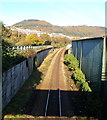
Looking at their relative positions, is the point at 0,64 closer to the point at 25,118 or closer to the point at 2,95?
the point at 2,95

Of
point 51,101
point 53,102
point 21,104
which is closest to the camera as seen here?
point 21,104

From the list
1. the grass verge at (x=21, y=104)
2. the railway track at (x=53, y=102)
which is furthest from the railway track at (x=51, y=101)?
the grass verge at (x=21, y=104)

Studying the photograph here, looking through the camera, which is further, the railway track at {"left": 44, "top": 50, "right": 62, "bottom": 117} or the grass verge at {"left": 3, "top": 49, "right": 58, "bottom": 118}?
the railway track at {"left": 44, "top": 50, "right": 62, "bottom": 117}

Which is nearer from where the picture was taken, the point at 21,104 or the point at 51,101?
the point at 21,104

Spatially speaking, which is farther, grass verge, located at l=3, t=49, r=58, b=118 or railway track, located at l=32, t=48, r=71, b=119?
railway track, located at l=32, t=48, r=71, b=119

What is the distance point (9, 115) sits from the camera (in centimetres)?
805

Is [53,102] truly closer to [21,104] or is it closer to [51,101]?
[51,101]

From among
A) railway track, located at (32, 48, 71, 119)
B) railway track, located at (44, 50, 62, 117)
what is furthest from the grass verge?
railway track, located at (44, 50, 62, 117)

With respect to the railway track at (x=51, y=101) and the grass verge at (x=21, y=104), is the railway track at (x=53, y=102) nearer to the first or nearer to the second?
the railway track at (x=51, y=101)

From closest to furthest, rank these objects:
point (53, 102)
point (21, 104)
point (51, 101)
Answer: point (21, 104) → point (53, 102) → point (51, 101)

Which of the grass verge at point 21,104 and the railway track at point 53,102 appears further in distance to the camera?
the railway track at point 53,102

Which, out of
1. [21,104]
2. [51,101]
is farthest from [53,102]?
[21,104]

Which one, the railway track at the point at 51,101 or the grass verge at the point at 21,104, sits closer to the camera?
the grass verge at the point at 21,104

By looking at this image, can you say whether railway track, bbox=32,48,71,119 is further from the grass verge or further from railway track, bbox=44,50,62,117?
the grass verge
